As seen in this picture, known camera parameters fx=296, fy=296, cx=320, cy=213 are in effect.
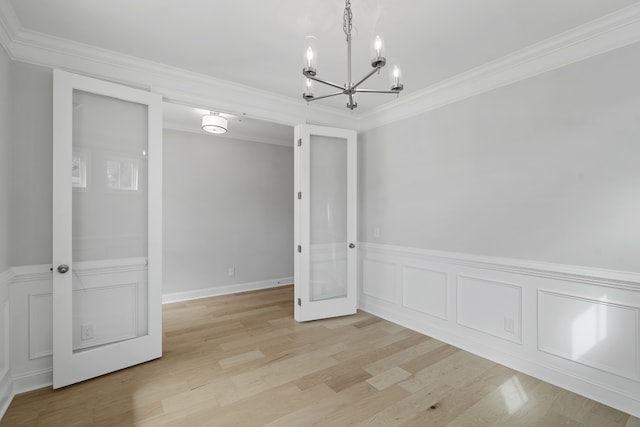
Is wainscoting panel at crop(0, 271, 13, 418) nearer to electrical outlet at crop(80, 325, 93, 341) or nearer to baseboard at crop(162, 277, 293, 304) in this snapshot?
electrical outlet at crop(80, 325, 93, 341)

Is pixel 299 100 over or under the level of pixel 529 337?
over

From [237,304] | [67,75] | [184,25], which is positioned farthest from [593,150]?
[237,304]

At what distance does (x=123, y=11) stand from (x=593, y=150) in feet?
11.5

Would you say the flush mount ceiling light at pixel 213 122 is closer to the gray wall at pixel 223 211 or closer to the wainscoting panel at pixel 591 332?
the gray wall at pixel 223 211

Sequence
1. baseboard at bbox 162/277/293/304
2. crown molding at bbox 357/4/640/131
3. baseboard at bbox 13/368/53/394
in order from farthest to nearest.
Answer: baseboard at bbox 162/277/293/304 → baseboard at bbox 13/368/53/394 → crown molding at bbox 357/4/640/131

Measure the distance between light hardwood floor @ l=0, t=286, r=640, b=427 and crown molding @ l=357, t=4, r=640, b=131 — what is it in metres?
2.54

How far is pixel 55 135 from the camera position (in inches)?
87.7

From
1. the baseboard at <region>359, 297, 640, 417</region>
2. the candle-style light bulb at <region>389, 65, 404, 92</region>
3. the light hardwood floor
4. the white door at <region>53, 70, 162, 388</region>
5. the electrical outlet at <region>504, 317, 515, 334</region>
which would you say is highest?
the candle-style light bulb at <region>389, 65, 404, 92</region>

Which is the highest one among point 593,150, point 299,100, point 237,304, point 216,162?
point 299,100

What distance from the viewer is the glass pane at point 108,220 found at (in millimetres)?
2391

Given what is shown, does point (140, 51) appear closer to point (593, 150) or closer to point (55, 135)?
point (55, 135)

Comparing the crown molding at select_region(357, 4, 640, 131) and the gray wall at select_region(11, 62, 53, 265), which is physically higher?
the crown molding at select_region(357, 4, 640, 131)

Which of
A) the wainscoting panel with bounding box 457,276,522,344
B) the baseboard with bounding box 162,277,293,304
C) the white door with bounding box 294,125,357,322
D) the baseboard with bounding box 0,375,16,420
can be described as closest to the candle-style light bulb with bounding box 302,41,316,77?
the white door with bounding box 294,125,357,322

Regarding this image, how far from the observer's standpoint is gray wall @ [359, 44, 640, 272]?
207cm
